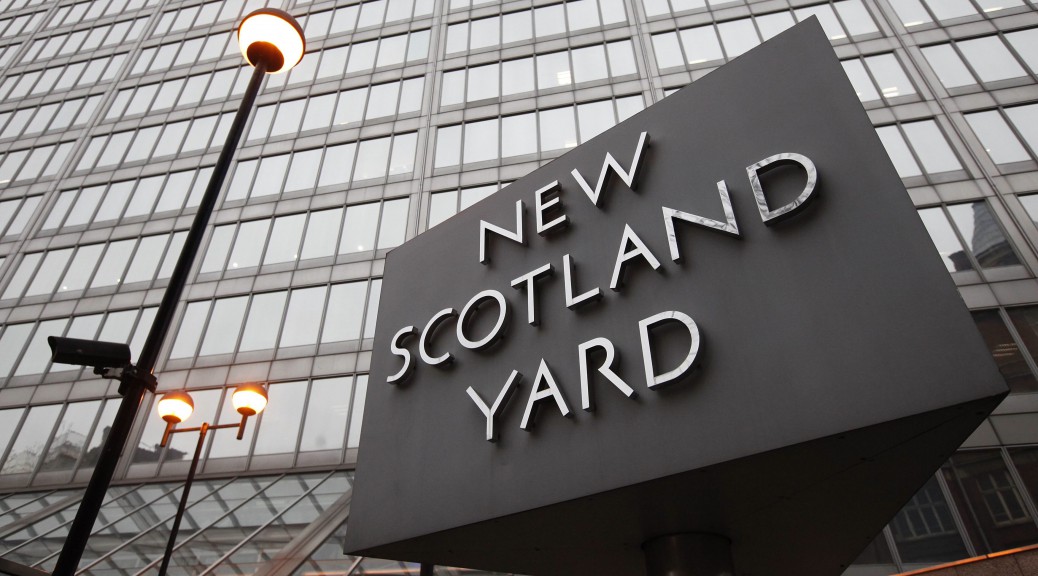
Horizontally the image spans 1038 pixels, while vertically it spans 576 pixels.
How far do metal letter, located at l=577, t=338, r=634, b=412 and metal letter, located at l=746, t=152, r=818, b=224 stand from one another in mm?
1847

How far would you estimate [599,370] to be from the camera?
6164 millimetres

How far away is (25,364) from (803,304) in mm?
32774

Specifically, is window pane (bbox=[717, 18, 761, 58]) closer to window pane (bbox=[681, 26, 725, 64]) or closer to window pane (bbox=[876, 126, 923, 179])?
window pane (bbox=[681, 26, 725, 64])

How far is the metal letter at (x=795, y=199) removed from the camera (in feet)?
19.0

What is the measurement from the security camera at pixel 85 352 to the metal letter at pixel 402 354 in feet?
9.22

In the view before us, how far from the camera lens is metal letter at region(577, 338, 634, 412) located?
19.3 feet

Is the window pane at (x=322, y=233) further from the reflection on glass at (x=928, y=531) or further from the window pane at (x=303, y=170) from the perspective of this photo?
the reflection on glass at (x=928, y=531)

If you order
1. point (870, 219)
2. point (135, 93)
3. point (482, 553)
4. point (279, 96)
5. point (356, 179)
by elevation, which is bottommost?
point (482, 553)

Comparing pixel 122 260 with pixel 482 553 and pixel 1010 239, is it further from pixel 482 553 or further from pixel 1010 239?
pixel 1010 239

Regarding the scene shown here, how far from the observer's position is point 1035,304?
20.3 m

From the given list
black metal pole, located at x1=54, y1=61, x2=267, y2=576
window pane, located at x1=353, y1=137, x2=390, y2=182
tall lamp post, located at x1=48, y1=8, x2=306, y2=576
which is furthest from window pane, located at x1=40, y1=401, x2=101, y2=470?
black metal pole, located at x1=54, y1=61, x2=267, y2=576

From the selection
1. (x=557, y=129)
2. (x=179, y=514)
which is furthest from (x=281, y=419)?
(x=557, y=129)

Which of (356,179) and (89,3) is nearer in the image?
(356,179)

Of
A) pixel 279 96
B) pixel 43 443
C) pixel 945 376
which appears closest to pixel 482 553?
pixel 945 376
